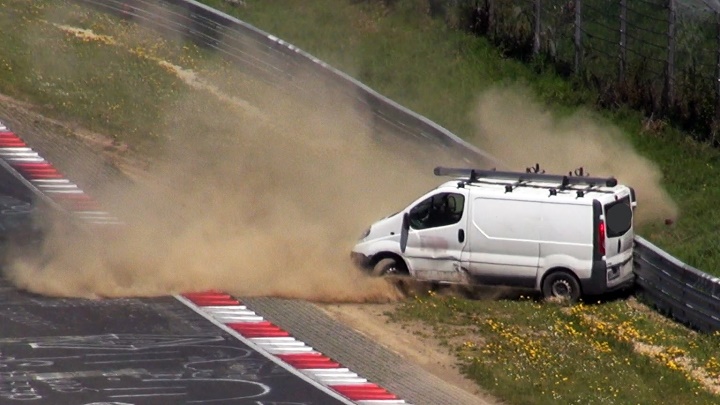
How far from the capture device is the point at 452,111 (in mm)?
29109

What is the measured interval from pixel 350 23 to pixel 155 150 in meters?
8.25

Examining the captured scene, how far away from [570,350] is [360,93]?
1199 centimetres

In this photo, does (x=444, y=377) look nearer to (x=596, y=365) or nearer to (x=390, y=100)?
(x=596, y=365)

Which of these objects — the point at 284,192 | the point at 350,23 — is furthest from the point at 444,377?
the point at 350,23

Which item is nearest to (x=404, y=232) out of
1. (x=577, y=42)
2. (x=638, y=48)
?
(x=638, y=48)

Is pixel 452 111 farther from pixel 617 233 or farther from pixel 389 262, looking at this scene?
pixel 617 233

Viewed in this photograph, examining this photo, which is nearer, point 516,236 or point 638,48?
point 516,236

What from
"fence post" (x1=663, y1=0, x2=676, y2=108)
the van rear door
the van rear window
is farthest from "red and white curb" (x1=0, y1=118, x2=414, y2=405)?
"fence post" (x1=663, y1=0, x2=676, y2=108)

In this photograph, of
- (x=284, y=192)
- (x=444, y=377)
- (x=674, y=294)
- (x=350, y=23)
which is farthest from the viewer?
(x=350, y=23)

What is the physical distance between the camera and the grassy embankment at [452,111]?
16922 mm

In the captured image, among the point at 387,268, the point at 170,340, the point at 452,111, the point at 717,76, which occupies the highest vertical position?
the point at 717,76

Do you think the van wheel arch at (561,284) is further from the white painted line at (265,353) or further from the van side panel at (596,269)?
the white painted line at (265,353)

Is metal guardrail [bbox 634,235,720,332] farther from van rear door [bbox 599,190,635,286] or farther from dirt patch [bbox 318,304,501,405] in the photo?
dirt patch [bbox 318,304,501,405]

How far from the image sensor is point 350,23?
33562 millimetres
